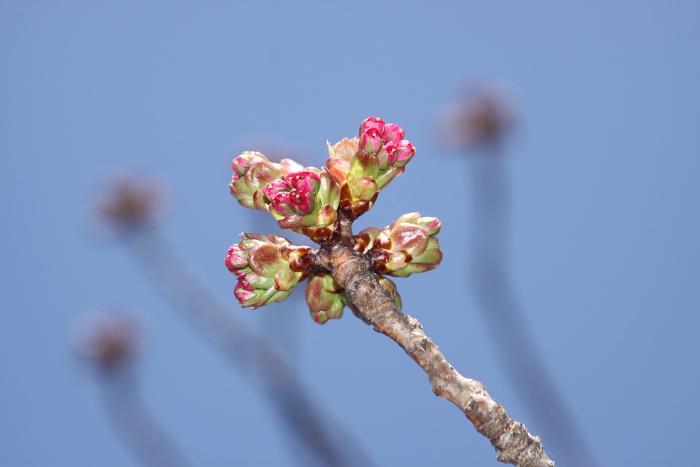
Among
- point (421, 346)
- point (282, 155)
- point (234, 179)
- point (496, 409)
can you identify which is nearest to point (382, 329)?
point (421, 346)

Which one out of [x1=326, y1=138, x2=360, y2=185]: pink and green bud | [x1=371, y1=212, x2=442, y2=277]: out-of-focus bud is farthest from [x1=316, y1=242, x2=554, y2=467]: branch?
[x1=326, y1=138, x2=360, y2=185]: pink and green bud

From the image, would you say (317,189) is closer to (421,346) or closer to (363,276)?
(363,276)

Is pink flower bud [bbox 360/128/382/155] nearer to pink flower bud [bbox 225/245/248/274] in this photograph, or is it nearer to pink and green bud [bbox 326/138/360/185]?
pink and green bud [bbox 326/138/360/185]

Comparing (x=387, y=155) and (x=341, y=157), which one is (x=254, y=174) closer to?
(x=341, y=157)

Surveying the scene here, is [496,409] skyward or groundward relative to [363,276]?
groundward

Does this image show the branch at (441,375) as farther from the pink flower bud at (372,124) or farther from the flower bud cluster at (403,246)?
the pink flower bud at (372,124)

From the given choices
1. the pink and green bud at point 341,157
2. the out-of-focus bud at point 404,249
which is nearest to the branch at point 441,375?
the out-of-focus bud at point 404,249
